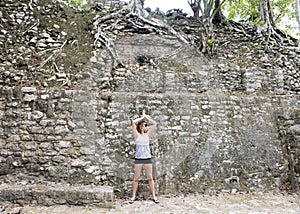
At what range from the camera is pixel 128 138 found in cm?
461

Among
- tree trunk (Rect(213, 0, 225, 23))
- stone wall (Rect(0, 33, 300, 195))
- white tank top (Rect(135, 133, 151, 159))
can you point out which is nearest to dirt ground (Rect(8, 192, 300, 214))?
stone wall (Rect(0, 33, 300, 195))

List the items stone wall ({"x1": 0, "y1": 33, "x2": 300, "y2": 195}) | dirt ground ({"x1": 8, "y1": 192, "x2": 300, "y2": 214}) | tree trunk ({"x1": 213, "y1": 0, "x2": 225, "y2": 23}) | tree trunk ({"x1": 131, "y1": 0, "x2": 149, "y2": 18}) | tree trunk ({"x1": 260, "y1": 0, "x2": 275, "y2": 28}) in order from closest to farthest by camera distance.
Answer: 1. dirt ground ({"x1": 8, "y1": 192, "x2": 300, "y2": 214})
2. stone wall ({"x1": 0, "y1": 33, "x2": 300, "y2": 195})
3. tree trunk ({"x1": 131, "y1": 0, "x2": 149, "y2": 18})
4. tree trunk ({"x1": 213, "y1": 0, "x2": 225, "y2": 23})
5. tree trunk ({"x1": 260, "y1": 0, "x2": 275, "y2": 28})

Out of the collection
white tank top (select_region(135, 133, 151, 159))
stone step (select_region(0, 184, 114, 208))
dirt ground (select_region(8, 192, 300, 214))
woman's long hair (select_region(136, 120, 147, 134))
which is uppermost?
woman's long hair (select_region(136, 120, 147, 134))

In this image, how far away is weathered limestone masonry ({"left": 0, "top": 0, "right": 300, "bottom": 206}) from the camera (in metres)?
4.21

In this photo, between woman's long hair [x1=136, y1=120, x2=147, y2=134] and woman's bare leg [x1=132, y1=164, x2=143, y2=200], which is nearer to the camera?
woman's bare leg [x1=132, y1=164, x2=143, y2=200]

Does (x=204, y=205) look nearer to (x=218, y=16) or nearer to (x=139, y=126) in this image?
(x=139, y=126)

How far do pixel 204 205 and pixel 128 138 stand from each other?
1577 millimetres

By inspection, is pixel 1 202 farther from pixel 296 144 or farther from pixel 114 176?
pixel 296 144

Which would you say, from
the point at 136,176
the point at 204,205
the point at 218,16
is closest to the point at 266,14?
the point at 218,16

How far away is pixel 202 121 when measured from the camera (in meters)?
4.96

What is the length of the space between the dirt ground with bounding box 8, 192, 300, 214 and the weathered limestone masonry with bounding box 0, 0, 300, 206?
6.1 inches

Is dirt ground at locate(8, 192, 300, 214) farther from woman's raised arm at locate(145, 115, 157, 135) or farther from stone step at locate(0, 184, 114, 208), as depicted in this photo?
woman's raised arm at locate(145, 115, 157, 135)

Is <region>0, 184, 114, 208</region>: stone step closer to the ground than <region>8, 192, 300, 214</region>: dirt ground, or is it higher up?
higher up

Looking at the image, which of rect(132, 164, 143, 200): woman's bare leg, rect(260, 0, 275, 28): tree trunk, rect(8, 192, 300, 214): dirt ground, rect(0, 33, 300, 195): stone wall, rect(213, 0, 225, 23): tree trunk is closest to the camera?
rect(8, 192, 300, 214): dirt ground
